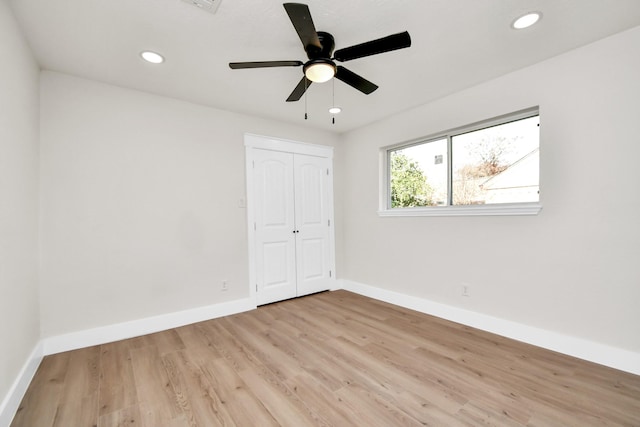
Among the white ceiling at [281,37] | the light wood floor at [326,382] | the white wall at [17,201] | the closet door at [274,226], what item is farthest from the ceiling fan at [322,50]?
the light wood floor at [326,382]

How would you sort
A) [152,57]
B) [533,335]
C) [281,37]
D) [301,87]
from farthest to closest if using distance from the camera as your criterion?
[533,335] → [152,57] → [301,87] → [281,37]

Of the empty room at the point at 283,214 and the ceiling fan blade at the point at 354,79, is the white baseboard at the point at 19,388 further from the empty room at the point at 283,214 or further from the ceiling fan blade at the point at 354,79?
the ceiling fan blade at the point at 354,79

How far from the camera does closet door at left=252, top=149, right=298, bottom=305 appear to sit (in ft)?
12.5

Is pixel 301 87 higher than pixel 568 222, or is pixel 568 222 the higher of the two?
pixel 301 87

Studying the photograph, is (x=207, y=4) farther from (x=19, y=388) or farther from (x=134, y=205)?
(x=19, y=388)

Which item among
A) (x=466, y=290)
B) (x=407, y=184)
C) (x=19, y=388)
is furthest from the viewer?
(x=407, y=184)

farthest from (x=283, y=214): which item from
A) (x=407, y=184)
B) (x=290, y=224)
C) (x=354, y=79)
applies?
(x=354, y=79)

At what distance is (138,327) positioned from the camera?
2.91 m

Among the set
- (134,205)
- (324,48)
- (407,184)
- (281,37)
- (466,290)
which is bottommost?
(466,290)

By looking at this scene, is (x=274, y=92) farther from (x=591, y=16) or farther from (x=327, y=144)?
(x=591, y=16)

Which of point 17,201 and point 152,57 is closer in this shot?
point 17,201

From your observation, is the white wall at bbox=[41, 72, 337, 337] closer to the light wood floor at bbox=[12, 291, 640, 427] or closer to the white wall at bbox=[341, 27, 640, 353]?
the light wood floor at bbox=[12, 291, 640, 427]

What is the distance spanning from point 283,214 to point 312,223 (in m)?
0.53

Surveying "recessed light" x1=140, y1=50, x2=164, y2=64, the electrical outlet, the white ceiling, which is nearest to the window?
the white ceiling
